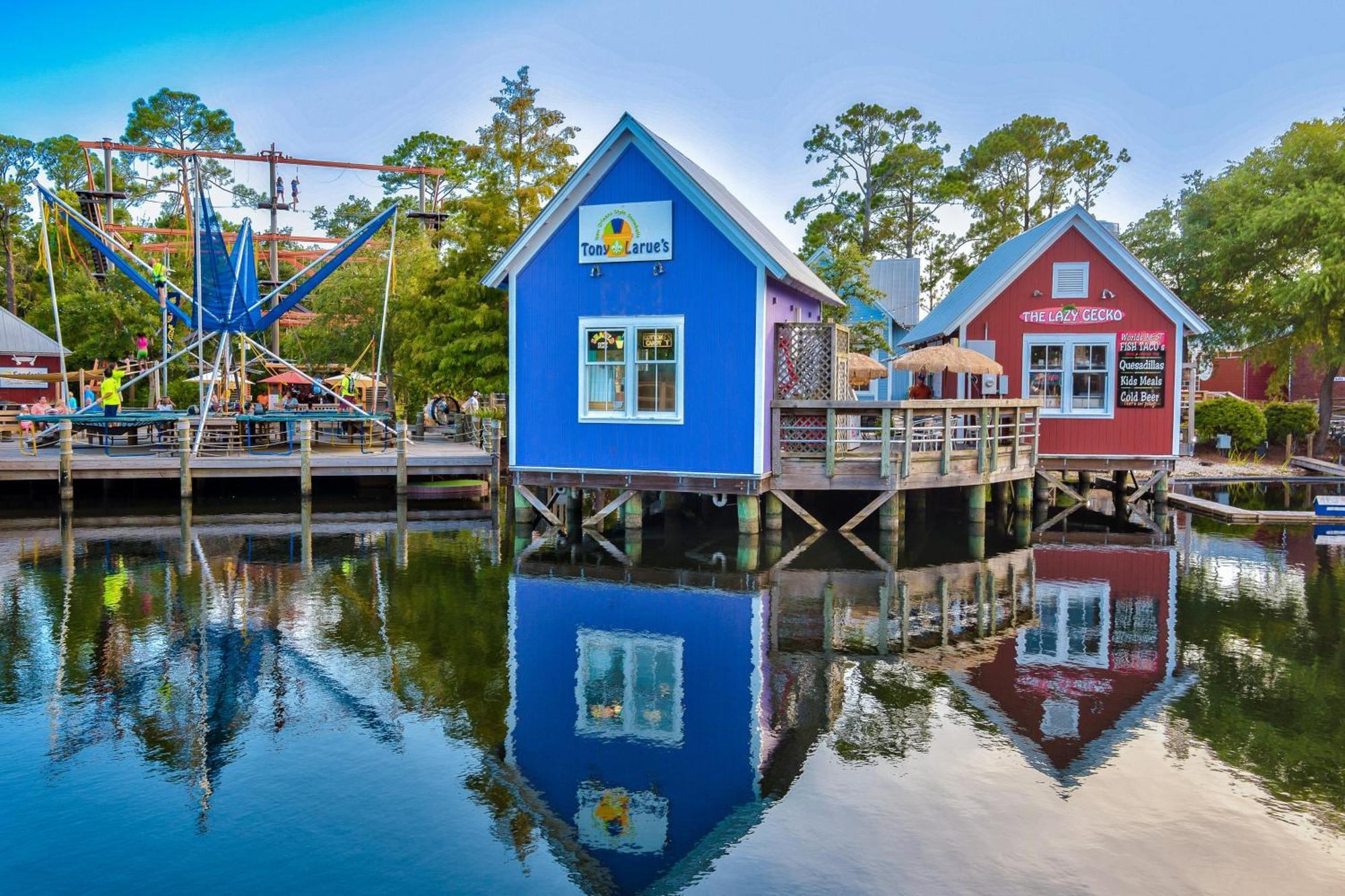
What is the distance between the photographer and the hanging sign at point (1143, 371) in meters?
21.3

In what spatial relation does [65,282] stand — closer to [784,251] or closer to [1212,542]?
[784,251]

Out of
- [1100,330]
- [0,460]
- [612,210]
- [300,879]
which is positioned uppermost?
[612,210]

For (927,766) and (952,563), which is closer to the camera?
(927,766)

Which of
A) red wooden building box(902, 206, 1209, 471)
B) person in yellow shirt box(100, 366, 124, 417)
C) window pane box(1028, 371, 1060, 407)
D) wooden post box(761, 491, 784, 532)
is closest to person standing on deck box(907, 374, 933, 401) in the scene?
red wooden building box(902, 206, 1209, 471)

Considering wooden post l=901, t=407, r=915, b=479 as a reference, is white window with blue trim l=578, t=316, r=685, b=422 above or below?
above

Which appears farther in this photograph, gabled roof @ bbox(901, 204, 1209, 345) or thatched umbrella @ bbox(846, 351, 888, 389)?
thatched umbrella @ bbox(846, 351, 888, 389)

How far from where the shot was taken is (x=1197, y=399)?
36.5 metres

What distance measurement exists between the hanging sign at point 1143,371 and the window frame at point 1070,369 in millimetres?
175

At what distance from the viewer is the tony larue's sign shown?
1641 cm

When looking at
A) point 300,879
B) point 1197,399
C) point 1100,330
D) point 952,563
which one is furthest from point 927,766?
point 1197,399

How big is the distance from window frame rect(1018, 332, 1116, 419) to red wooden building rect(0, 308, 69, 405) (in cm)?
3261

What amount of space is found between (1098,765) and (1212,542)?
12.3 m

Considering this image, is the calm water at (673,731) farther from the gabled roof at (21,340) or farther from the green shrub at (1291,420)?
the gabled roof at (21,340)

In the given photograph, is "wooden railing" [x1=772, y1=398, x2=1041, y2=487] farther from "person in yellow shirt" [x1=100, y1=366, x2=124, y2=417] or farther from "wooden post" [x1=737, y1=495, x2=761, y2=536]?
"person in yellow shirt" [x1=100, y1=366, x2=124, y2=417]
